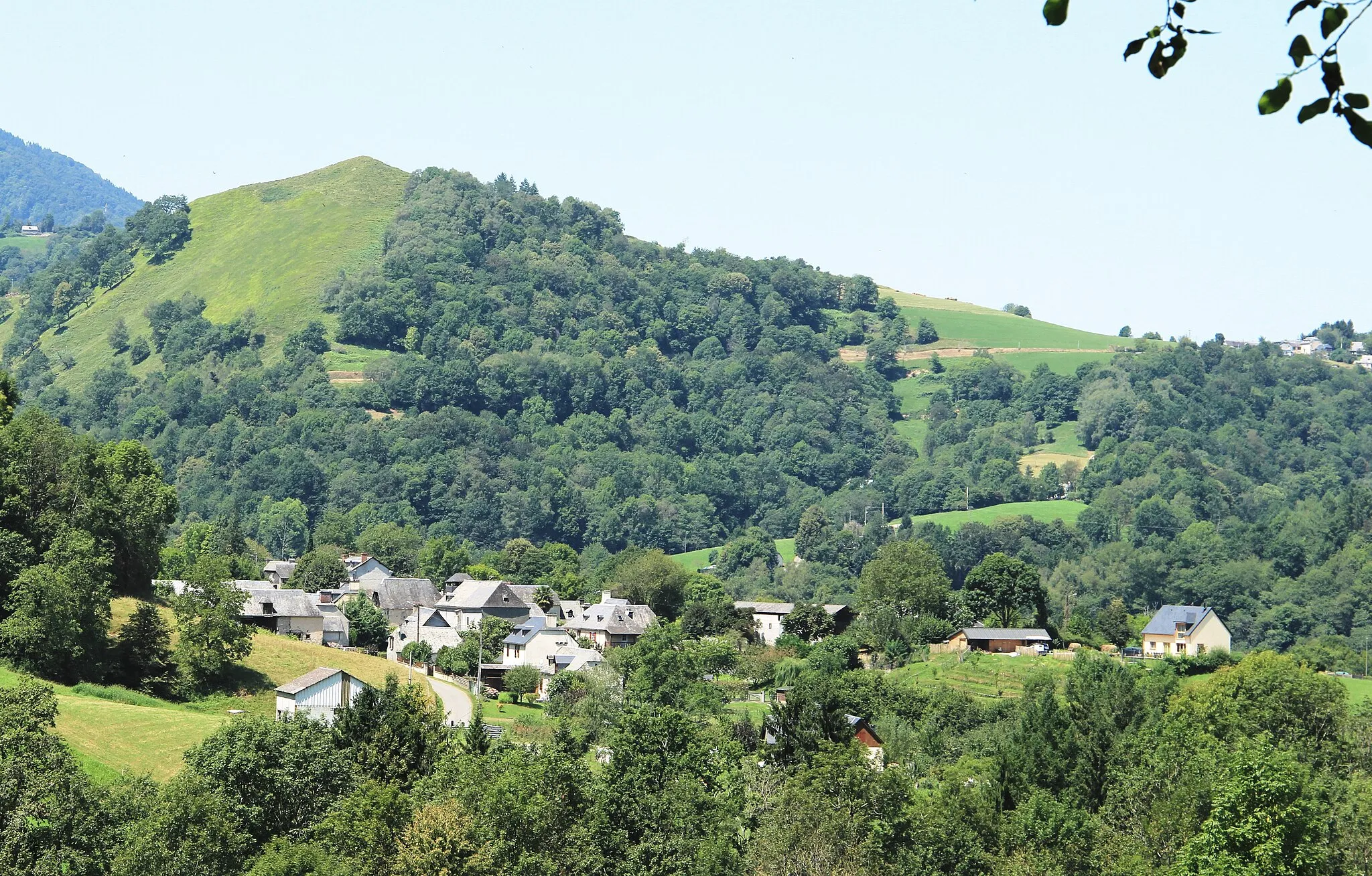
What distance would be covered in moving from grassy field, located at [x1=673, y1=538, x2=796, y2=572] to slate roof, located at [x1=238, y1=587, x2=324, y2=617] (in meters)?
76.3

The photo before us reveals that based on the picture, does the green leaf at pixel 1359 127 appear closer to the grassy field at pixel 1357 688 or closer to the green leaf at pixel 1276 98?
the green leaf at pixel 1276 98

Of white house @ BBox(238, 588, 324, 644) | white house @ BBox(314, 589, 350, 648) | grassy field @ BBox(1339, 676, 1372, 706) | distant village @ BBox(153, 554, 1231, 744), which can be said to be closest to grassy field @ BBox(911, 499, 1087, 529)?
distant village @ BBox(153, 554, 1231, 744)

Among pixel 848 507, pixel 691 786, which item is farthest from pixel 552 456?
pixel 691 786

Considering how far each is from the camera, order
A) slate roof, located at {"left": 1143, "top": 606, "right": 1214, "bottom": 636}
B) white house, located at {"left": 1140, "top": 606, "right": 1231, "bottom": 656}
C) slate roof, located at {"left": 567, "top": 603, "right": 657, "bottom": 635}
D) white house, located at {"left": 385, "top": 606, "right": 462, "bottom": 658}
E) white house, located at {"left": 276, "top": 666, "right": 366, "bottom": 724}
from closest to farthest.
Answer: white house, located at {"left": 276, "top": 666, "right": 366, "bottom": 724}, white house, located at {"left": 385, "top": 606, "right": 462, "bottom": 658}, slate roof, located at {"left": 567, "top": 603, "right": 657, "bottom": 635}, white house, located at {"left": 1140, "top": 606, "right": 1231, "bottom": 656}, slate roof, located at {"left": 1143, "top": 606, "right": 1214, "bottom": 636}

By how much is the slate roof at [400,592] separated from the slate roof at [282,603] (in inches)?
617

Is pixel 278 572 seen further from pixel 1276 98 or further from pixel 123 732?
pixel 1276 98

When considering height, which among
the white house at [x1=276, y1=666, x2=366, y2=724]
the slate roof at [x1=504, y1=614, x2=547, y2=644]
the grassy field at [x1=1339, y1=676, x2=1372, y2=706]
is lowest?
the slate roof at [x1=504, y1=614, x2=547, y2=644]

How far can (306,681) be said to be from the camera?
214 feet

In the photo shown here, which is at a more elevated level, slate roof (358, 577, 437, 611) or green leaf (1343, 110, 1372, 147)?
green leaf (1343, 110, 1372, 147)

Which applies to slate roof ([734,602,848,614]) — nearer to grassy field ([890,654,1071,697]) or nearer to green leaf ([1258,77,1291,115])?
grassy field ([890,654,1071,697])

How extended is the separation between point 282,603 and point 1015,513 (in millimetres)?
105321

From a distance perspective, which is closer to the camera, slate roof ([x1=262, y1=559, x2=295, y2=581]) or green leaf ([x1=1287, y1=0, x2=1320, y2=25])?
green leaf ([x1=1287, y1=0, x2=1320, y2=25])

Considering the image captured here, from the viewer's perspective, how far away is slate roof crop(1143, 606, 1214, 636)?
103 meters

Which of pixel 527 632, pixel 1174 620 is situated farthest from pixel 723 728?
pixel 1174 620
